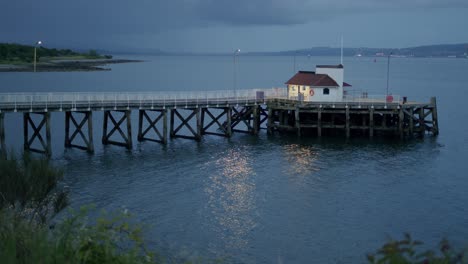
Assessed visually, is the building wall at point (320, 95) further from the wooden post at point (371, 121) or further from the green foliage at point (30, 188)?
the green foliage at point (30, 188)

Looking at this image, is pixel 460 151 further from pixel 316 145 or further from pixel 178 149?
pixel 178 149

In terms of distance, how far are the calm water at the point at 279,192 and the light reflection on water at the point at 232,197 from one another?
0.05 m

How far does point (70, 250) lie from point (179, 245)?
47.4 ft

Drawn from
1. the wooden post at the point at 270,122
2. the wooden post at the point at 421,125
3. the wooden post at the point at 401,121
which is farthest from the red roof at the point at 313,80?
the wooden post at the point at 421,125

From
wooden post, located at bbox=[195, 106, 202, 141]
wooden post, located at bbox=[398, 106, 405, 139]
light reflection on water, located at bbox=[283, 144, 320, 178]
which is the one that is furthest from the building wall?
wooden post, located at bbox=[195, 106, 202, 141]

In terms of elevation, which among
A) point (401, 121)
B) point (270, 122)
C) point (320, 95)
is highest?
point (320, 95)


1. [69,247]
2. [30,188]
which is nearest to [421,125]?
[30,188]

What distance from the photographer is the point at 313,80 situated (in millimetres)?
52125

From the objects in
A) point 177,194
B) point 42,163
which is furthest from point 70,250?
point 177,194

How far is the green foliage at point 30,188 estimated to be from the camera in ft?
68.2

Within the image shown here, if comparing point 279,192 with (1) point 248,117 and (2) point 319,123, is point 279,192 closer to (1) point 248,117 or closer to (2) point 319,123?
(2) point 319,123

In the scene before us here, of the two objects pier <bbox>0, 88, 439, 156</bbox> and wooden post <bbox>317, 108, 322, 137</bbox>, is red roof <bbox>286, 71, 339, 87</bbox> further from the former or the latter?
wooden post <bbox>317, 108, 322, 137</bbox>

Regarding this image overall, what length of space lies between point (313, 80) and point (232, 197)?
23002mm

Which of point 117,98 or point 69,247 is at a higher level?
point 117,98
